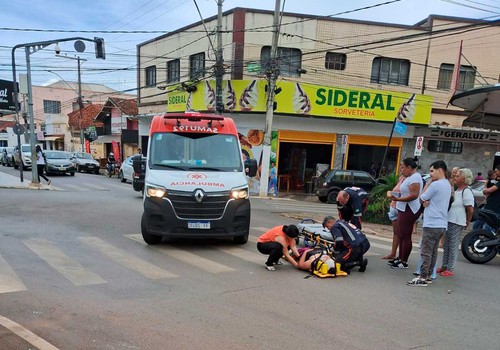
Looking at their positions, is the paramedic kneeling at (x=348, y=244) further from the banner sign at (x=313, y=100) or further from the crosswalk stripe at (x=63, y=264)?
the banner sign at (x=313, y=100)

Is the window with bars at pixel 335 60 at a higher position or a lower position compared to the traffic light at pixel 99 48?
higher

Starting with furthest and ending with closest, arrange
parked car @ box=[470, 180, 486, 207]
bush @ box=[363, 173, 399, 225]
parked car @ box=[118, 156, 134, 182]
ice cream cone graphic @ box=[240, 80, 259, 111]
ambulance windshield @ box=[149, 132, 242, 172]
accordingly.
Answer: parked car @ box=[118, 156, 134, 182], ice cream cone graphic @ box=[240, 80, 259, 111], parked car @ box=[470, 180, 486, 207], bush @ box=[363, 173, 399, 225], ambulance windshield @ box=[149, 132, 242, 172]

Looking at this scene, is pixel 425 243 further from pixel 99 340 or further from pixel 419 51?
pixel 419 51

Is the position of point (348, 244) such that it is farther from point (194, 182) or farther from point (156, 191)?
point (156, 191)

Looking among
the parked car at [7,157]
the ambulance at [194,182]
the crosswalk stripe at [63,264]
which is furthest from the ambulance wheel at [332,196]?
the parked car at [7,157]

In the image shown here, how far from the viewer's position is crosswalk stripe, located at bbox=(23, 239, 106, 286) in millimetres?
5416

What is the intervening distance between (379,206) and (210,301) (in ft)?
29.1

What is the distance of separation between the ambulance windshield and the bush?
253 inches

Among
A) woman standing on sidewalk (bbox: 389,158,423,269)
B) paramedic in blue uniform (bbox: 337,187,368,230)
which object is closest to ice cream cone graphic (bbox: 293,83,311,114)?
paramedic in blue uniform (bbox: 337,187,368,230)

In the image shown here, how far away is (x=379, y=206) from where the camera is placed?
40.4 ft

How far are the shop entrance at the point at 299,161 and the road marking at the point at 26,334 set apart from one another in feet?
62.5

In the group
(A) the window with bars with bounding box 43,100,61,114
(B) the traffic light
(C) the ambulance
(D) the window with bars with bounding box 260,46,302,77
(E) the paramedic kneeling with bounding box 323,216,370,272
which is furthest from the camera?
(A) the window with bars with bounding box 43,100,61,114

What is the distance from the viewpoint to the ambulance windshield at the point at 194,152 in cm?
756

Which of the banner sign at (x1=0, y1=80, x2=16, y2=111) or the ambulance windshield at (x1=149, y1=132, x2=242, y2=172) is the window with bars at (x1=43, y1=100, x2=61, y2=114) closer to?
the banner sign at (x1=0, y1=80, x2=16, y2=111)
